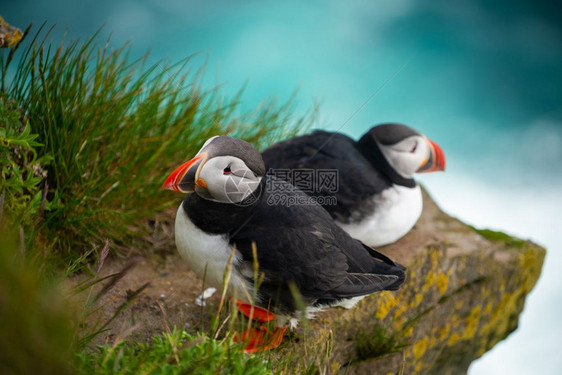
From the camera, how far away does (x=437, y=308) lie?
368cm

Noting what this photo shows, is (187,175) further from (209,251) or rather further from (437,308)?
(437,308)

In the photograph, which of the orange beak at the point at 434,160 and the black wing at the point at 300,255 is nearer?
the black wing at the point at 300,255

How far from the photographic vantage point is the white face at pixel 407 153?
3324 millimetres

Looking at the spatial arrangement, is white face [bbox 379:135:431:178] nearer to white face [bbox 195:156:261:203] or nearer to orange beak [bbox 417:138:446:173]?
orange beak [bbox 417:138:446:173]

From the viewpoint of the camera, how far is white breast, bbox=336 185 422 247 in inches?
124

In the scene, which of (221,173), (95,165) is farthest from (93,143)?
(221,173)

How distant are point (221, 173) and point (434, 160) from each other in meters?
1.83

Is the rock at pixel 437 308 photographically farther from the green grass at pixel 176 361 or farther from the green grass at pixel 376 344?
the green grass at pixel 176 361

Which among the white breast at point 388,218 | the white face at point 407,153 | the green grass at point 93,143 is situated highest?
the white face at point 407,153

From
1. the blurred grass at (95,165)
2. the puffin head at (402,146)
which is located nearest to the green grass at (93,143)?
the blurred grass at (95,165)

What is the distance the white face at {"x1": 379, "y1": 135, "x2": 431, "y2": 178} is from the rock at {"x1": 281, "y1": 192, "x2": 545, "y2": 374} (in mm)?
590

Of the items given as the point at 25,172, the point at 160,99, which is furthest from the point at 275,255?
the point at 160,99

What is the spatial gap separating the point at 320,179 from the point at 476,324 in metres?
2.00

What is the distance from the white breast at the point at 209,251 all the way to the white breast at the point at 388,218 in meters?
1.04
